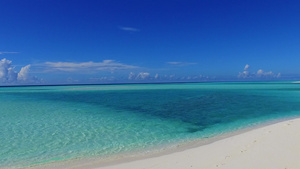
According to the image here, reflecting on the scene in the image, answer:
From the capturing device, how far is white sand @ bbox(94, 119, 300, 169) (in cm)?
570

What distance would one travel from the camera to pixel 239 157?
20.7 ft

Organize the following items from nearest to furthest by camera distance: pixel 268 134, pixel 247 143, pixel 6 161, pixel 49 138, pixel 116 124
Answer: pixel 6 161 < pixel 247 143 < pixel 268 134 < pixel 49 138 < pixel 116 124

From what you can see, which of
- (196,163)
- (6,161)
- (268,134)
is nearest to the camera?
(196,163)

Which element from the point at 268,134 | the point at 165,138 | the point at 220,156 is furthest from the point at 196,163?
the point at 268,134

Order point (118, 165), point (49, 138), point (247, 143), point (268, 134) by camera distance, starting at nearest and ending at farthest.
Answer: point (118, 165) → point (247, 143) → point (268, 134) → point (49, 138)

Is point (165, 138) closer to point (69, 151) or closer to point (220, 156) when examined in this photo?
point (220, 156)

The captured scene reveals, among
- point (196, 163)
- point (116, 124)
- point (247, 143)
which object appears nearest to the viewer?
point (196, 163)

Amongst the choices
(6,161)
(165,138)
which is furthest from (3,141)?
(165,138)

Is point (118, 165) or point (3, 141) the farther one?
point (3, 141)

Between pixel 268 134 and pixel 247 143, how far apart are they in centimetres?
180

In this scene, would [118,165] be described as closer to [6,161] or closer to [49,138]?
[6,161]

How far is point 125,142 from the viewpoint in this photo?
9.11 meters

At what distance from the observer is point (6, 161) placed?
7016mm

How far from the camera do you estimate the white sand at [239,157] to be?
5.70 m
